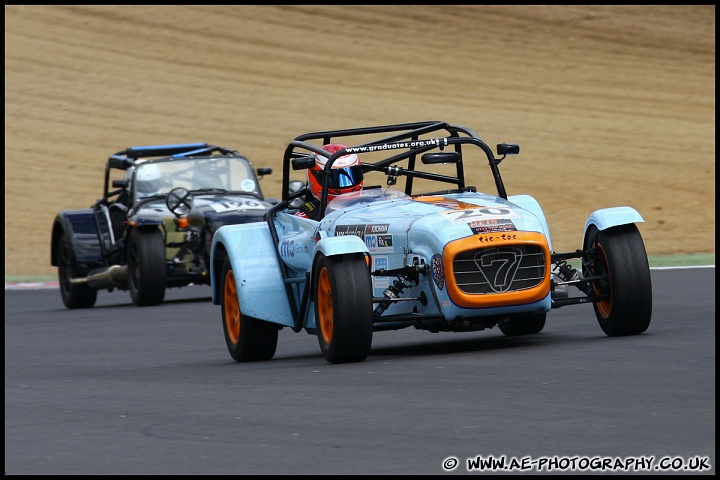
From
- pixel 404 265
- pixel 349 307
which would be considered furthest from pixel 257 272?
pixel 349 307

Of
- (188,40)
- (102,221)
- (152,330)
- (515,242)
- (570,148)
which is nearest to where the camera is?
(515,242)

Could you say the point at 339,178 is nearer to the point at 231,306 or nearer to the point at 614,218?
the point at 231,306

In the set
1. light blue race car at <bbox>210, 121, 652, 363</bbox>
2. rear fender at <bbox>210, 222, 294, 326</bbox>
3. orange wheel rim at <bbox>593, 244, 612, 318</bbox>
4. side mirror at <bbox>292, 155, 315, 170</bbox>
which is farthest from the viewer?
rear fender at <bbox>210, 222, 294, 326</bbox>

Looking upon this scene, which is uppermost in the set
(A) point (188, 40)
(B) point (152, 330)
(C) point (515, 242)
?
(A) point (188, 40)

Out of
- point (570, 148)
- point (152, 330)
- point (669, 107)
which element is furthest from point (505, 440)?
point (669, 107)

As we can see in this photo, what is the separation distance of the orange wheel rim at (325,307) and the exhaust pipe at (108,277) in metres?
8.40

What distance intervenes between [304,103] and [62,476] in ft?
112

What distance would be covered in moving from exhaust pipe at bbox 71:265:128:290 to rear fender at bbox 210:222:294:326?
268 inches

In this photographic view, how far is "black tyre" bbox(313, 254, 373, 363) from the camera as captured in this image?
424 inches

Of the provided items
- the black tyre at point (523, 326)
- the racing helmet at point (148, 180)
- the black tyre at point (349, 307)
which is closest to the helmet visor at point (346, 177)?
the black tyre at point (349, 307)

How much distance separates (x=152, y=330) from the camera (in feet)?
51.2

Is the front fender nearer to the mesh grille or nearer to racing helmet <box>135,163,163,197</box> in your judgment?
the mesh grille

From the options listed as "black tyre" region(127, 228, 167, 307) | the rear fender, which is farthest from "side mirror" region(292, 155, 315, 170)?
"black tyre" region(127, 228, 167, 307)

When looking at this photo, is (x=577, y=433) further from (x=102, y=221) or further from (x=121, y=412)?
(x=102, y=221)
